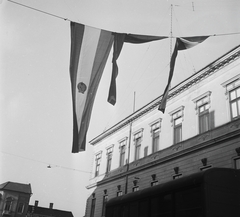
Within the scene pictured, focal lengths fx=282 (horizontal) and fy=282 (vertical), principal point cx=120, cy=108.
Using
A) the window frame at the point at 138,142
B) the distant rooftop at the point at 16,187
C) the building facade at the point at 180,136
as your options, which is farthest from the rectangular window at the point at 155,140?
the distant rooftop at the point at 16,187

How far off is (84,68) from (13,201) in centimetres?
6514

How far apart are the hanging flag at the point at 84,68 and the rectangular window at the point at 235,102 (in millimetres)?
9700

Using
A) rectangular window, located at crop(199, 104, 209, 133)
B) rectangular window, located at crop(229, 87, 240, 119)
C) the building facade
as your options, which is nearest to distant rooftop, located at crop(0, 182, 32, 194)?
the building facade

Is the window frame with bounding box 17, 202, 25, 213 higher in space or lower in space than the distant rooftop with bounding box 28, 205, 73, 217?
lower

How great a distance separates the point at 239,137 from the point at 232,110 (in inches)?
79.0

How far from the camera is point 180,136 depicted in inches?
827

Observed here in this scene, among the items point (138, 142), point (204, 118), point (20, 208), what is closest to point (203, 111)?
point (204, 118)

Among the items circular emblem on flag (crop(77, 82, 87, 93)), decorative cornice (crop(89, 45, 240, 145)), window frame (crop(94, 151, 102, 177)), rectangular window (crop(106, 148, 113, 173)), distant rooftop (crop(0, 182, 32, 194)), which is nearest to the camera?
circular emblem on flag (crop(77, 82, 87, 93))

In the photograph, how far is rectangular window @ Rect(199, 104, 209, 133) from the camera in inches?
743

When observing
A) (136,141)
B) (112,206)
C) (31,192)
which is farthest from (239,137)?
(31,192)

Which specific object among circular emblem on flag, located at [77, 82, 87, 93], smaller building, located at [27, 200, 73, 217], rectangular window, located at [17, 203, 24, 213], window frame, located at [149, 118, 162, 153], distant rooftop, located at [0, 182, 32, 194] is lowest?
circular emblem on flag, located at [77, 82, 87, 93]

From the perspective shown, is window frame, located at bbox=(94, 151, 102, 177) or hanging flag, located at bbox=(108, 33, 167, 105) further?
window frame, located at bbox=(94, 151, 102, 177)

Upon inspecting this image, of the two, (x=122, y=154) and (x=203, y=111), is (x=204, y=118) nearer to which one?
(x=203, y=111)

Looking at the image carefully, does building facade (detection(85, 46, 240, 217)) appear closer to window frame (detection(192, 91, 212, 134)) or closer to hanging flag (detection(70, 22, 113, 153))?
window frame (detection(192, 91, 212, 134))
